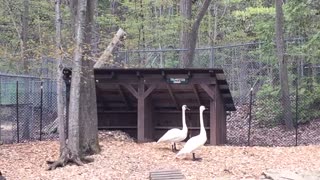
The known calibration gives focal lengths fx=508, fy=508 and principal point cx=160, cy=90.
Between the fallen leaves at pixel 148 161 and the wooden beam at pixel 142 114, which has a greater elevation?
the wooden beam at pixel 142 114

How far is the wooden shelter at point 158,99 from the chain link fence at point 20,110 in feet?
7.18

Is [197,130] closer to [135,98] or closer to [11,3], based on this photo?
[135,98]

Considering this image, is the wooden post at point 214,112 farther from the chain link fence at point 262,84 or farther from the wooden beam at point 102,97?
the wooden beam at point 102,97

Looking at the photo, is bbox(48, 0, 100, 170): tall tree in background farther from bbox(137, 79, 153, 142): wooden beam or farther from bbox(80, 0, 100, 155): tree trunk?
bbox(137, 79, 153, 142): wooden beam

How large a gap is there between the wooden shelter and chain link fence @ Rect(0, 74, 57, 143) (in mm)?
2188

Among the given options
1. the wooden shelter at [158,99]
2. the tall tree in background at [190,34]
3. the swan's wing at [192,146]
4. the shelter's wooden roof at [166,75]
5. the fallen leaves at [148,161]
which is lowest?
the fallen leaves at [148,161]

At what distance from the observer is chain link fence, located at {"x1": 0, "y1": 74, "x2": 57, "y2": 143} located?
15.4 metres

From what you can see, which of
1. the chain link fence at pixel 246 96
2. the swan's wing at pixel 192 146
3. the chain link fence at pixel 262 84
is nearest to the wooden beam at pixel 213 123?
the chain link fence at pixel 246 96

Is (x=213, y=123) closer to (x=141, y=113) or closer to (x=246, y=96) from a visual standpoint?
(x=141, y=113)

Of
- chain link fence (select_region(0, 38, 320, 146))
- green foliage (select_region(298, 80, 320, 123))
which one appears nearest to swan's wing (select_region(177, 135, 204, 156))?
chain link fence (select_region(0, 38, 320, 146))

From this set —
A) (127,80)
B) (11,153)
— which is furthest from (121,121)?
(11,153)

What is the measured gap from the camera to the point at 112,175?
9789mm

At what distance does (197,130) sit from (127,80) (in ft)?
9.29

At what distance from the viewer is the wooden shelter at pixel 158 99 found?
13957 millimetres
